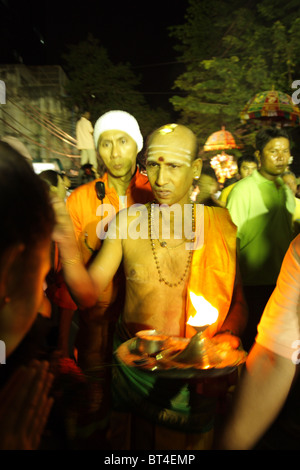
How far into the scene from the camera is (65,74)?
24656 millimetres

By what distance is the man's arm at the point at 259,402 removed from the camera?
4.33 feet

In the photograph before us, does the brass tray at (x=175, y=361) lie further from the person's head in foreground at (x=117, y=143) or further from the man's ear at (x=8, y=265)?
the person's head in foreground at (x=117, y=143)

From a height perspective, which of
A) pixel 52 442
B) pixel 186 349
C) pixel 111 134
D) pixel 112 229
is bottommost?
pixel 52 442

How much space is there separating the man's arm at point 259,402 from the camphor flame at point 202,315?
1.28 feet

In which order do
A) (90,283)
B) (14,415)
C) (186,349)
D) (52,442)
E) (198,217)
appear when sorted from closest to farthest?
(14,415), (52,442), (186,349), (90,283), (198,217)

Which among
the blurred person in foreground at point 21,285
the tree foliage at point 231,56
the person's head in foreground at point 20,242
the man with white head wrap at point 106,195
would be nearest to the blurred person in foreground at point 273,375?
the blurred person in foreground at point 21,285

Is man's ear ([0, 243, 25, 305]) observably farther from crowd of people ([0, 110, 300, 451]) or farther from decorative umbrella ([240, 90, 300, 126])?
decorative umbrella ([240, 90, 300, 126])

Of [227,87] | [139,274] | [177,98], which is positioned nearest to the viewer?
[139,274]

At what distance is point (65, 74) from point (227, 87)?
13184 mm

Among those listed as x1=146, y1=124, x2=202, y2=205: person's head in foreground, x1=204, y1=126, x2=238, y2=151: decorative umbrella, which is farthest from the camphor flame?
x1=204, y1=126, x2=238, y2=151: decorative umbrella

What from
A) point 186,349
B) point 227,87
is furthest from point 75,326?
point 227,87

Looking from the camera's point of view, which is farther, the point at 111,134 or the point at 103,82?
the point at 103,82

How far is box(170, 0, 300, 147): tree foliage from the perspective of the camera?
1370 centimetres

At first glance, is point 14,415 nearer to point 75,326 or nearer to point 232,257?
point 232,257
